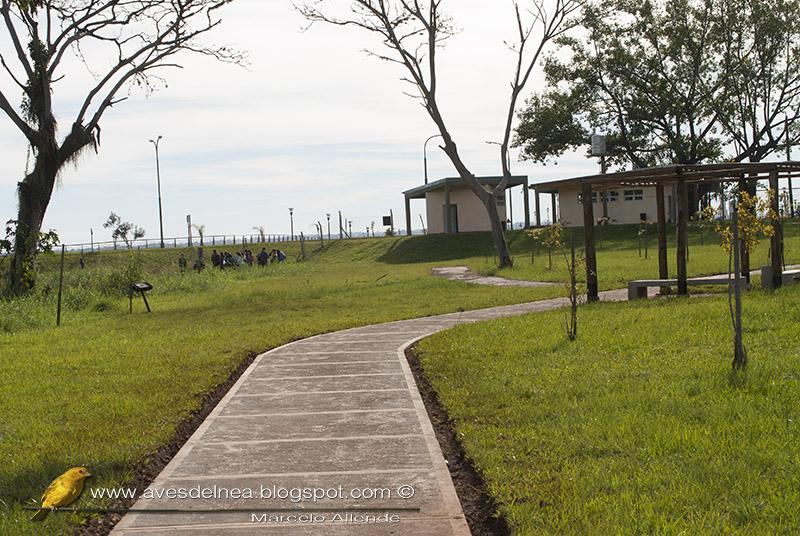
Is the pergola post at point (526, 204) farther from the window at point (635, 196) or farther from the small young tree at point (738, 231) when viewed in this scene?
the small young tree at point (738, 231)

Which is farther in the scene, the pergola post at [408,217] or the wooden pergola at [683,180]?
the pergola post at [408,217]

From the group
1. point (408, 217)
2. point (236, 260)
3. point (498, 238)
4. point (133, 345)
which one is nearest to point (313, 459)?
point (133, 345)

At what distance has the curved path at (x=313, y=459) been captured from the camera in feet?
17.7

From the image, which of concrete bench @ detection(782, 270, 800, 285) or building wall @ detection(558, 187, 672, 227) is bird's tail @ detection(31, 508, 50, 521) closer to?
concrete bench @ detection(782, 270, 800, 285)

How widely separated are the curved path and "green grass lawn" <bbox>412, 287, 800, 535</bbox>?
0.40 m

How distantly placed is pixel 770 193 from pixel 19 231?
21.4 metres

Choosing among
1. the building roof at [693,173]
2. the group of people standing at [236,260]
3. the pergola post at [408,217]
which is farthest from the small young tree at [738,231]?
the pergola post at [408,217]

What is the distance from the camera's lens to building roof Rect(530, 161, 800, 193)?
618 inches

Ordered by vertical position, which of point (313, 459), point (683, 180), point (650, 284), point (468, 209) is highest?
point (468, 209)

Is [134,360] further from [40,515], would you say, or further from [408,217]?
[408,217]

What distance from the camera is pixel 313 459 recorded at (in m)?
6.77

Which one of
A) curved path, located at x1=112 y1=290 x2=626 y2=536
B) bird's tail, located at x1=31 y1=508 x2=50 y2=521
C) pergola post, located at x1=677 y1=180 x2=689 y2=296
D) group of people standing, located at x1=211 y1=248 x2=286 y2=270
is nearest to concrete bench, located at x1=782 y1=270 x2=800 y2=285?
pergola post, located at x1=677 y1=180 x2=689 y2=296

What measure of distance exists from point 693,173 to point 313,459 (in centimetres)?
1122

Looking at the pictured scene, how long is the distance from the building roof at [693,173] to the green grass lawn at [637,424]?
4.12 metres
